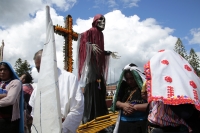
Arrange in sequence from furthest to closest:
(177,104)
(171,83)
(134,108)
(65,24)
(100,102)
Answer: (65,24), (100,102), (134,108), (171,83), (177,104)

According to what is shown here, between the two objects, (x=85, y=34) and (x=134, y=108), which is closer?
(x=134, y=108)

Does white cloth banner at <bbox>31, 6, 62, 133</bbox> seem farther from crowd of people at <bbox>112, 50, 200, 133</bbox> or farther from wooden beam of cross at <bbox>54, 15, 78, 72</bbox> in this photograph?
wooden beam of cross at <bbox>54, 15, 78, 72</bbox>

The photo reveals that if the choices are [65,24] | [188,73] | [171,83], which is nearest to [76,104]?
[171,83]

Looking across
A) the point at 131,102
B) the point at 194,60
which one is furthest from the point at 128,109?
the point at 194,60

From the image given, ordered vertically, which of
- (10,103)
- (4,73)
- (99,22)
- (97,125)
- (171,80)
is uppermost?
(99,22)

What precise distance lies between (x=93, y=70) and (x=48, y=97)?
3.58 m

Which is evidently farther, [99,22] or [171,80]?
[99,22]

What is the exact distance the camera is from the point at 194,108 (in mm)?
1519

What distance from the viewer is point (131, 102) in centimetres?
270

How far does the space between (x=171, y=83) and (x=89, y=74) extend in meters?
3.65

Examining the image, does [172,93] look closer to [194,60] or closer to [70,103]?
[70,103]

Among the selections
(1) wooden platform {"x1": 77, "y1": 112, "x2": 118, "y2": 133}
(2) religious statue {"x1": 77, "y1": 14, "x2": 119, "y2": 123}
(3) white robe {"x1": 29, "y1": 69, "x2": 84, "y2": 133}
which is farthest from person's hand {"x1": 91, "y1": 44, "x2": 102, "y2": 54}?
(3) white robe {"x1": 29, "y1": 69, "x2": 84, "y2": 133}

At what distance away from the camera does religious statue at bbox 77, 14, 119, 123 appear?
5.00m

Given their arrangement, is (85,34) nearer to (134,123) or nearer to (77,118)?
(134,123)
